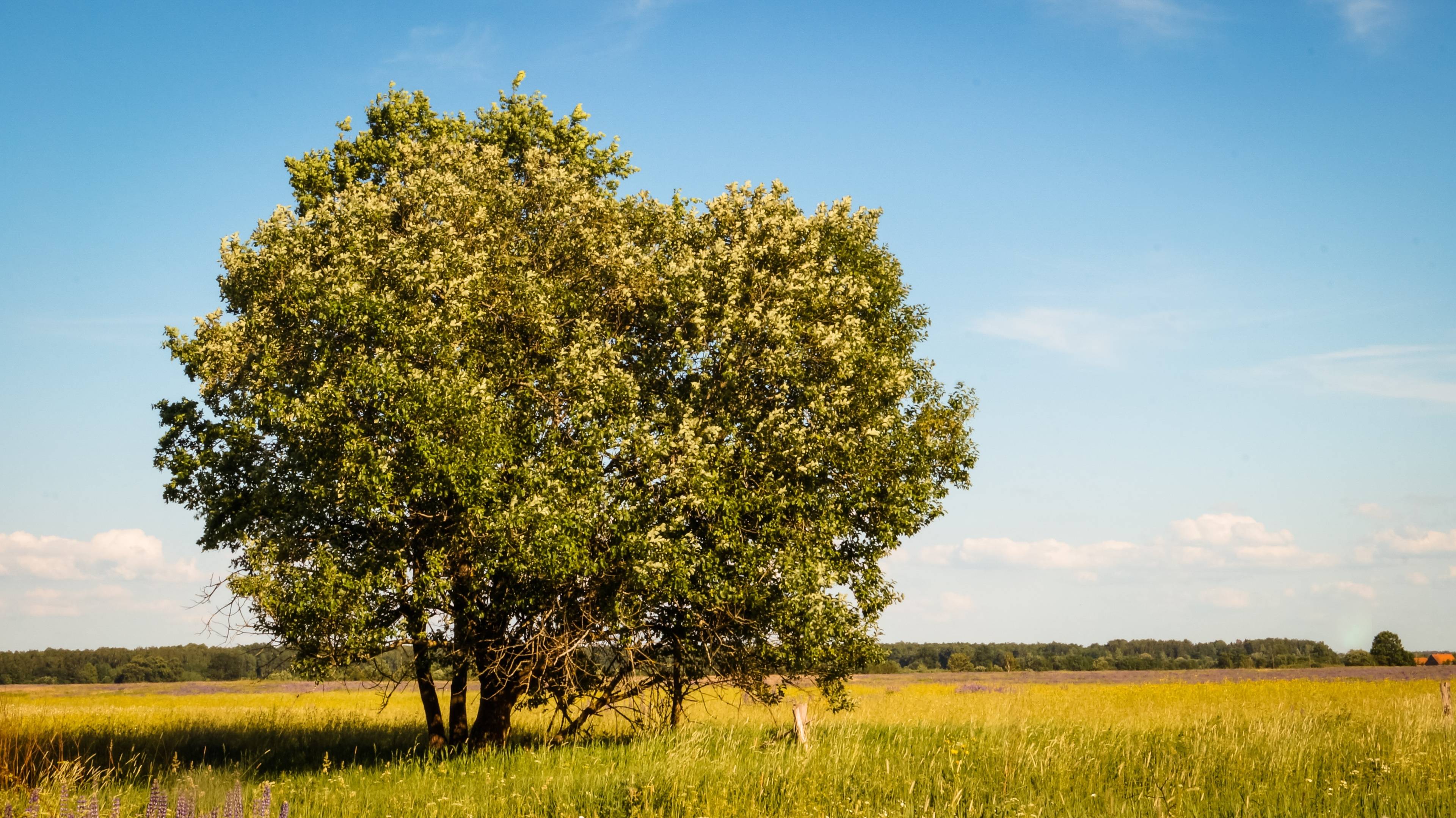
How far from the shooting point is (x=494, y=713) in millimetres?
23516

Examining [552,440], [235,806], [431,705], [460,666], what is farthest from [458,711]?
[235,806]

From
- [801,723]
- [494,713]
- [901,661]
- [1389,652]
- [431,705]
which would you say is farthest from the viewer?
[901,661]

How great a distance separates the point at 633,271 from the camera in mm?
21625

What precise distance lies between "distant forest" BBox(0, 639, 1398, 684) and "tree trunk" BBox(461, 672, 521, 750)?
255 ft

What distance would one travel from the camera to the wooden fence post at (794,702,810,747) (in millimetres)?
17219

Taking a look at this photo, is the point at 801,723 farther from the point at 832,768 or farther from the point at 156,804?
the point at 156,804

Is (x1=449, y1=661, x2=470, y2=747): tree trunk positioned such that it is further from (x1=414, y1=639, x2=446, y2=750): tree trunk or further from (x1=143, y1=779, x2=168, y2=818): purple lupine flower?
(x1=143, y1=779, x2=168, y2=818): purple lupine flower

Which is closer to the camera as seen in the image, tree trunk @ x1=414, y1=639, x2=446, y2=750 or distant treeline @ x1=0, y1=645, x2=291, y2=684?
tree trunk @ x1=414, y1=639, x2=446, y2=750

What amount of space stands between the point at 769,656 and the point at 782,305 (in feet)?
26.6

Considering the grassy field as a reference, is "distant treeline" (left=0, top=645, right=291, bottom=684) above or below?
below

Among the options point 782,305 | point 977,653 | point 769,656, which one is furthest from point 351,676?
point 977,653

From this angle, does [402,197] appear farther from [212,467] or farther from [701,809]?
[701,809]

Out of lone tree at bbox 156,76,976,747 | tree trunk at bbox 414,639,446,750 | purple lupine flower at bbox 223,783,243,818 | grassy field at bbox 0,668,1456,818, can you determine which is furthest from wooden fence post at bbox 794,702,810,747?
purple lupine flower at bbox 223,783,243,818

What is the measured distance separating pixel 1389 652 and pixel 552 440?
103 metres
